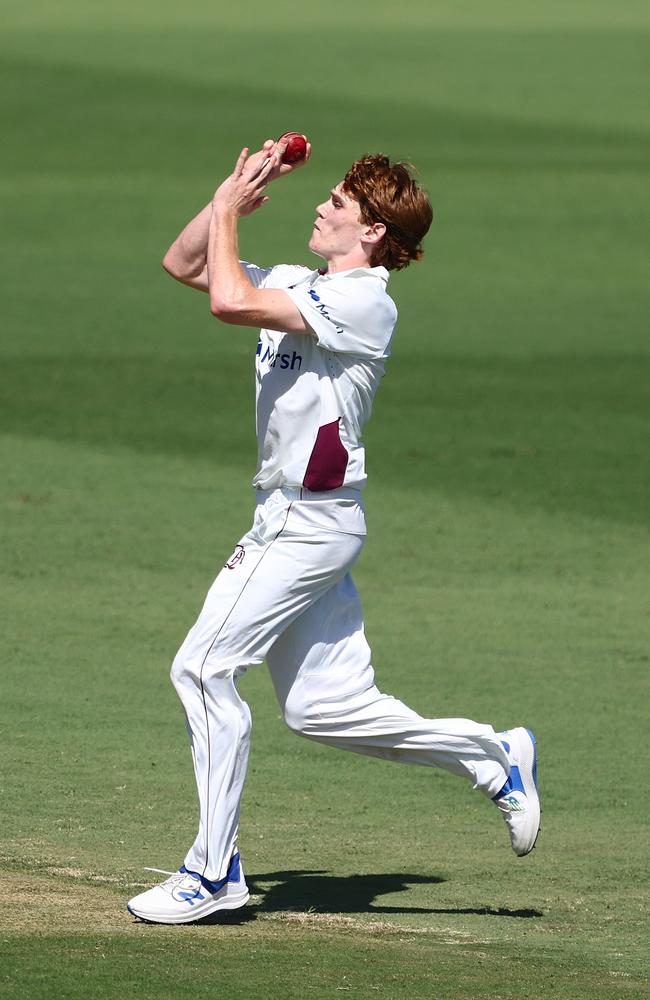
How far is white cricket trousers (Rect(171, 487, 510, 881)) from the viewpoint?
6090 mm

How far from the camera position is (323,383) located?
6.21m

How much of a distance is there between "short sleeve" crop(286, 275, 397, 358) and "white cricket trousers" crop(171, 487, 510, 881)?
0.48 metres

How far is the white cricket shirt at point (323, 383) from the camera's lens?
6172 mm

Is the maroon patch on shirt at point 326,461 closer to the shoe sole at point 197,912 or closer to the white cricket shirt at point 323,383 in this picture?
the white cricket shirt at point 323,383

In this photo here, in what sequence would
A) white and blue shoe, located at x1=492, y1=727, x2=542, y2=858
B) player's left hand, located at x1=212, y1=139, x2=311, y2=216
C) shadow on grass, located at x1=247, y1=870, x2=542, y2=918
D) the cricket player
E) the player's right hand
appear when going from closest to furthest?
the cricket player → player's left hand, located at x1=212, y1=139, x2=311, y2=216 → the player's right hand → shadow on grass, located at x1=247, y1=870, x2=542, y2=918 → white and blue shoe, located at x1=492, y1=727, x2=542, y2=858

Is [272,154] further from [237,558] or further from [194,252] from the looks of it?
[237,558]

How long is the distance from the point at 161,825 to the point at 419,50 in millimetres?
41881

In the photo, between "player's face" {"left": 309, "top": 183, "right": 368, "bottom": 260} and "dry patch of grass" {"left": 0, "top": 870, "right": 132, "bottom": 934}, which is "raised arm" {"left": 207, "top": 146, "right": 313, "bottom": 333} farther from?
"dry patch of grass" {"left": 0, "top": 870, "right": 132, "bottom": 934}

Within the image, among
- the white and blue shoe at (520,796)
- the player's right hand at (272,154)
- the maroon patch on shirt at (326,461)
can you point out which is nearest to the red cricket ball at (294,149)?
the player's right hand at (272,154)

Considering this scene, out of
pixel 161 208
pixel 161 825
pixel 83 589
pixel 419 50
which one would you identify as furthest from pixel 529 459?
pixel 419 50

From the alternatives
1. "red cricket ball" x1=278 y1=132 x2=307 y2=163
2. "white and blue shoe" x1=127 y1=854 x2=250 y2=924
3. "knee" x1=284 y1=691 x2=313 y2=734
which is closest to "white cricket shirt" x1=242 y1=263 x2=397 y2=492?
"red cricket ball" x1=278 y1=132 x2=307 y2=163

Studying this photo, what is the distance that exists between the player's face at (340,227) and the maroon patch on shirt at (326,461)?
0.61m

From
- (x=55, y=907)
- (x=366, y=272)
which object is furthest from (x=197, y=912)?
(x=366, y=272)

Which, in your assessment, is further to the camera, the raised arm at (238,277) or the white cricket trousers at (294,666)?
the white cricket trousers at (294,666)
